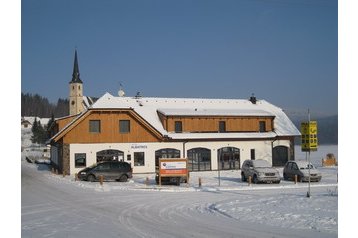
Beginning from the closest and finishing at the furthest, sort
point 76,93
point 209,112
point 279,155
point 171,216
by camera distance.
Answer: point 171,216, point 209,112, point 279,155, point 76,93

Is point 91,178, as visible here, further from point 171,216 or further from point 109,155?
point 171,216

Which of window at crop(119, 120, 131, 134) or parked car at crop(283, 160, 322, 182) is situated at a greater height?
window at crop(119, 120, 131, 134)

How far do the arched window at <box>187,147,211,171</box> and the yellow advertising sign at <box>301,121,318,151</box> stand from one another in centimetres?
2039

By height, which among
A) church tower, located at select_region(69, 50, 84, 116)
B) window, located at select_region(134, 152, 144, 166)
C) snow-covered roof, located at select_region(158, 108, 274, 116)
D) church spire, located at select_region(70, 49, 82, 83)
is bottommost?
window, located at select_region(134, 152, 144, 166)

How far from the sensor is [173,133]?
37750mm

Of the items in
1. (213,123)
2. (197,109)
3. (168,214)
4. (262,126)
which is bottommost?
(168,214)

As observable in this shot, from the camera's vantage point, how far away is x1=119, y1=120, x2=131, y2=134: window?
117 ft

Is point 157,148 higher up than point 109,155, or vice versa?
point 157,148

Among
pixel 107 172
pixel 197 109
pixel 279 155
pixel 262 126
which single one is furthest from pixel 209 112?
pixel 107 172

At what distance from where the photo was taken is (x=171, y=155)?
37.0 meters

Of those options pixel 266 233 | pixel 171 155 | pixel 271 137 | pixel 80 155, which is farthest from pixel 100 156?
pixel 266 233

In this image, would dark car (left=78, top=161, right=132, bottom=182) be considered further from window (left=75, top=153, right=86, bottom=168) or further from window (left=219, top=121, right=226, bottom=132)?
window (left=219, top=121, right=226, bottom=132)

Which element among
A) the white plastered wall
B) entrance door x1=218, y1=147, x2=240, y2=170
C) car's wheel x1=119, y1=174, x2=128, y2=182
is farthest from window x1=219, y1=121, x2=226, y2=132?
car's wheel x1=119, y1=174, x2=128, y2=182

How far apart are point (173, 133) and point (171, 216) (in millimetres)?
22855
